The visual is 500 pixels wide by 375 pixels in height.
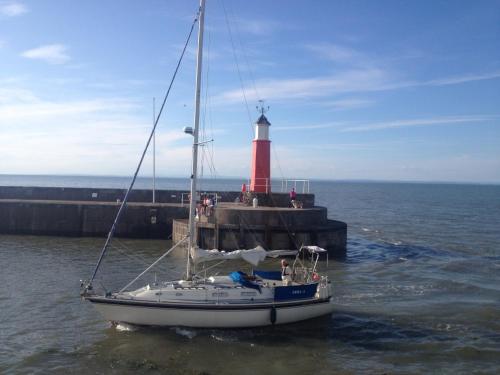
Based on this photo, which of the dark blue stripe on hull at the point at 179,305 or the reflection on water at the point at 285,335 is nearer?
the reflection on water at the point at 285,335

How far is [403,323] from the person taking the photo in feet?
47.9

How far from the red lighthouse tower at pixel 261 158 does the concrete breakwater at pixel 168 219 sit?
1.35 meters

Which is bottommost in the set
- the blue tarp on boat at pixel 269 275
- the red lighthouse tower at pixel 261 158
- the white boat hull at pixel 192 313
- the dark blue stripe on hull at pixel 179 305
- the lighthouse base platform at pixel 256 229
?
the white boat hull at pixel 192 313

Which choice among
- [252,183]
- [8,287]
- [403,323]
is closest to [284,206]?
[252,183]

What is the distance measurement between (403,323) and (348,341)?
2.51m

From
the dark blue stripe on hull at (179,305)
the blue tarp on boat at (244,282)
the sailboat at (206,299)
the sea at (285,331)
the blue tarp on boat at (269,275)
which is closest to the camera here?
the sea at (285,331)

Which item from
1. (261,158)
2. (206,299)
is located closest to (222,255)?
(206,299)

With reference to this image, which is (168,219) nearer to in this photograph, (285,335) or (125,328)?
(125,328)

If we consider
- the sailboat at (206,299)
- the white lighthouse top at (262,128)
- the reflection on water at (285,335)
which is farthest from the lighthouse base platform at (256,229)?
the sailboat at (206,299)

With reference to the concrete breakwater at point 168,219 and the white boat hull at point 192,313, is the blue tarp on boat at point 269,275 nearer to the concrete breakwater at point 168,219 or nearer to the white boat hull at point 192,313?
the white boat hull at point 192,313

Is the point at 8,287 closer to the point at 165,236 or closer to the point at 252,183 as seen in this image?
the point at 165,236

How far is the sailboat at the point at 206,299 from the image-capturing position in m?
12.8

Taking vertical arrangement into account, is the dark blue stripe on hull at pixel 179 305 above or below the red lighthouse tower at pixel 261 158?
below

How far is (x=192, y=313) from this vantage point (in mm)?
12891
